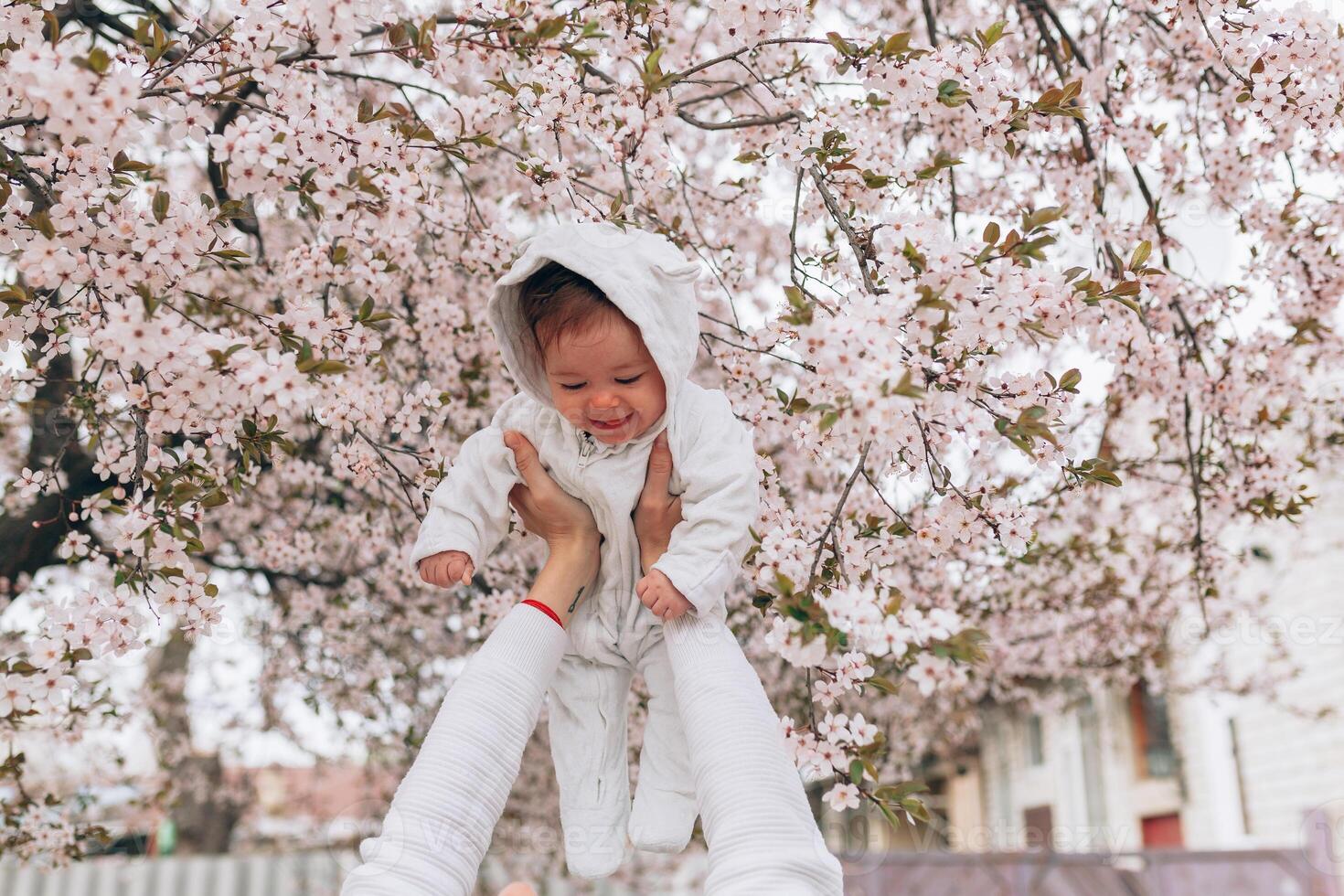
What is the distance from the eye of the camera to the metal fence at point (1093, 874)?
289 inches

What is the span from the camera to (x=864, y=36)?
7.36 feet

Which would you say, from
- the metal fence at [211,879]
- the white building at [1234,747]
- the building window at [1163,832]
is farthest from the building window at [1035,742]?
the metal fence at [211,879]

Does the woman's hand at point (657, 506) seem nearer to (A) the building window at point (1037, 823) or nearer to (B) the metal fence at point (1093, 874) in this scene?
(B) the metal fence at point (1093, 874)

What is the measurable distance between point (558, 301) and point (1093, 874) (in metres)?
8.51

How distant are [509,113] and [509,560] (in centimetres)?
158

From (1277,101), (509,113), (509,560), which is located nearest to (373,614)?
(509,560)

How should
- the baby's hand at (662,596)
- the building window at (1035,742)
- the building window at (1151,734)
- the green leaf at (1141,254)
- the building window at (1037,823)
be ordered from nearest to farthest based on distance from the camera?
the baby's hand at (662,596)
the green leaf at (1141,254)
the building window at (1151,734)
the building window at (1037,823)
the building window at (1035,742)

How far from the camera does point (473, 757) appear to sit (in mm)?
1594

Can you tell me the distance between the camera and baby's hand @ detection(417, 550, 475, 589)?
184cm

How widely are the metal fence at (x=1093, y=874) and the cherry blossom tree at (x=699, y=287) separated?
4231 millimetres

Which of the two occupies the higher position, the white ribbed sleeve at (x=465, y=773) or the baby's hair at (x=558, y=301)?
the baby's hair at (x=558, y=301)

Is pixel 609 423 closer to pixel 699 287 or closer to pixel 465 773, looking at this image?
pixel 465 773

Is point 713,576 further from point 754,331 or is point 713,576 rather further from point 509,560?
point 509,560

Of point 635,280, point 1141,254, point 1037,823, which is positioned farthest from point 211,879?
point 1037,823
